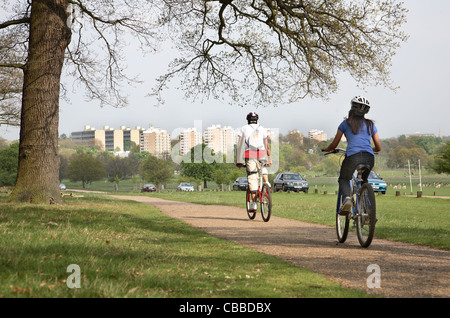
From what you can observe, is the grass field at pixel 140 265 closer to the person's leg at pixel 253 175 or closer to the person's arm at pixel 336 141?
the person's arm at pixel 336 141

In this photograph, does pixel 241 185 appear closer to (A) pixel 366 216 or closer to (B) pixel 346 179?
(B) pixel 346 179

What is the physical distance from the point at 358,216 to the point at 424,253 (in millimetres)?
1013

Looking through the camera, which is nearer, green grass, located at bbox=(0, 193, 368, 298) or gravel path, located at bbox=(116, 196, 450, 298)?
green grass, located at bbox=(0, 193, 368, 298)

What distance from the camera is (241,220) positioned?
36.0ft

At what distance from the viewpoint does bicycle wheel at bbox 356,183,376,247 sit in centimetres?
635

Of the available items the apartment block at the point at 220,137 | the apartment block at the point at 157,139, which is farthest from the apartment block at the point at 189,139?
the apartment block at the point at 157,139

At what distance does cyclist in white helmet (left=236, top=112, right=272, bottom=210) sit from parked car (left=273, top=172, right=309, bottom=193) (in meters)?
27.0

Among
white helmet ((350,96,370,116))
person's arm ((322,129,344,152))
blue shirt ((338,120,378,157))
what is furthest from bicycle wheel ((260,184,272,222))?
white helmet ((350,96,370,116))

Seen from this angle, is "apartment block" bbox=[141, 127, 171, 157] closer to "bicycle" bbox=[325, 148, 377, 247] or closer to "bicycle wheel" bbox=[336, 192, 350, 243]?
"bicycle wheel" bbox=[336, 192, 350, 243]

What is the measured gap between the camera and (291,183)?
3747 centimetres

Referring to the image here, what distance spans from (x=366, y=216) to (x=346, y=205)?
1.33 feet

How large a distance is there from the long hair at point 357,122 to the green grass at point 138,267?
2.39 m
